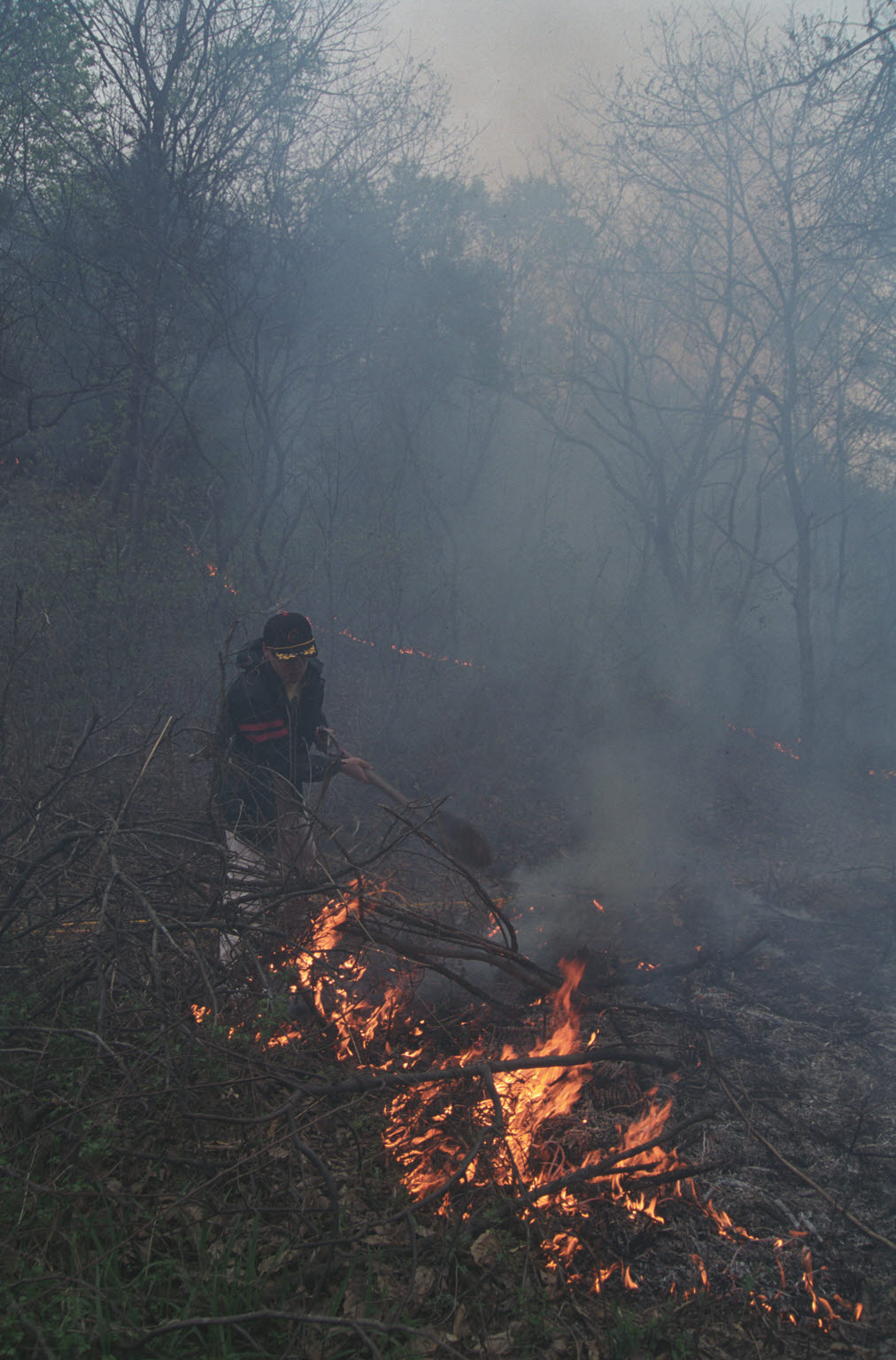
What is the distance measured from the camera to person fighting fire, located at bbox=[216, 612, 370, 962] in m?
4.46

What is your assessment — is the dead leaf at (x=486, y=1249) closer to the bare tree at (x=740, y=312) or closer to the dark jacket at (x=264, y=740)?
the dark jacket at (x=264, y=740)

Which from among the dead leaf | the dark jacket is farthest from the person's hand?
the dead leaf

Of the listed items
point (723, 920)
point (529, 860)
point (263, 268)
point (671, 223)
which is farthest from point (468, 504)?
point (723, 920)

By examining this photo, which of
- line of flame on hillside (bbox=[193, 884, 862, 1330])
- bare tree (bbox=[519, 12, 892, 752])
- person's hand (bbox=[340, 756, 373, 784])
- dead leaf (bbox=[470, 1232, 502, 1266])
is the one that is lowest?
dead leaf (bbox=[470, 1232, 502, 1266])

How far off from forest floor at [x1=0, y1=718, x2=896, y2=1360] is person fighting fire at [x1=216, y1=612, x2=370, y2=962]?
43cm

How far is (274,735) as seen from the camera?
4.83 metres

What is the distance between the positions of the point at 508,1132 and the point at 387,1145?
523mm

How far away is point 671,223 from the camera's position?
12602 mm

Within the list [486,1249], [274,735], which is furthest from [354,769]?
[486,1249]

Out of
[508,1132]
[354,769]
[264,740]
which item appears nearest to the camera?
[508,1132]

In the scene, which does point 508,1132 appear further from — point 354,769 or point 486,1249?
point 354,769

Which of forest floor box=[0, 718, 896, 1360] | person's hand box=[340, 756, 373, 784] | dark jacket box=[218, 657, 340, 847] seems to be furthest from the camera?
person's hand box=[340, 756, 373, 784]

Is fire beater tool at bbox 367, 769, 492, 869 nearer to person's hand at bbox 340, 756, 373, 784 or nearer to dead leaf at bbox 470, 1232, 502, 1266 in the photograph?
person's hand at bbox 340, 756, 373, 784

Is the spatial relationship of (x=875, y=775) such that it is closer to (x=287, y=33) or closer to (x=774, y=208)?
(x=774, y=208)
